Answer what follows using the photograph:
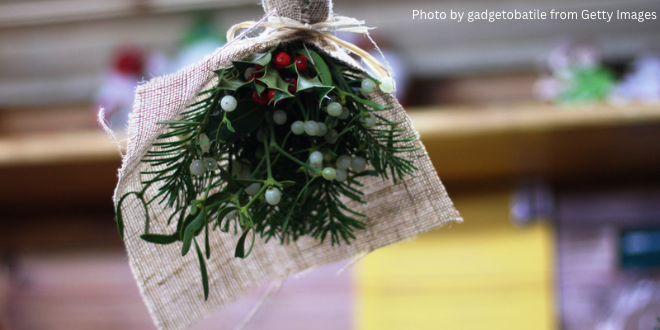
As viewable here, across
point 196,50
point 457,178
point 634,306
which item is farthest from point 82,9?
point 634,306

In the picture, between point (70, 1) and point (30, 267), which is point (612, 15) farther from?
point (30, 267)

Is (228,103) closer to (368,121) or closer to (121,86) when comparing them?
(368,121)

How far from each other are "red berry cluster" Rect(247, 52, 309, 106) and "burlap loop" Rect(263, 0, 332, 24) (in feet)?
0.10

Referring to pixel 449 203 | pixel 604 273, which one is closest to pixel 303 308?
pixel 604 273

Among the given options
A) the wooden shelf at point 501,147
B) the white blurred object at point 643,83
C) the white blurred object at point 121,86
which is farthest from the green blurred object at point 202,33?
the white blurred object at point 643,83

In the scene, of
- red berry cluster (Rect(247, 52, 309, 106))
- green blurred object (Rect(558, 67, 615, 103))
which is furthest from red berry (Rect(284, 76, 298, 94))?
green blurred object (Rect(558, 67, 615, 103))

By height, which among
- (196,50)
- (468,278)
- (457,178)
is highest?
(196,50)

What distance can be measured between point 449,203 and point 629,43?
1086 millimetres

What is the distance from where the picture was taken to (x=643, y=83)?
45.4 inches

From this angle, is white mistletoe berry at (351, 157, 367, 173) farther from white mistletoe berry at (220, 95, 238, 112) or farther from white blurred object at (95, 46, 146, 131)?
white blurred object at (95, 46, 146, 131)

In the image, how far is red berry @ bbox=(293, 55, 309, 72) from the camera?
37cm

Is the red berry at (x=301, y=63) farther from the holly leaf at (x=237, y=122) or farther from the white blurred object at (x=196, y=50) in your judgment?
the white blurred object at (x=196, y=50)

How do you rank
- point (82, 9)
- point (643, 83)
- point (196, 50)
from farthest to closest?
point (82, 9)
point (196, 50)
point (643, 83)

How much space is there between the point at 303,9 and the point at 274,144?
0.31 ft
